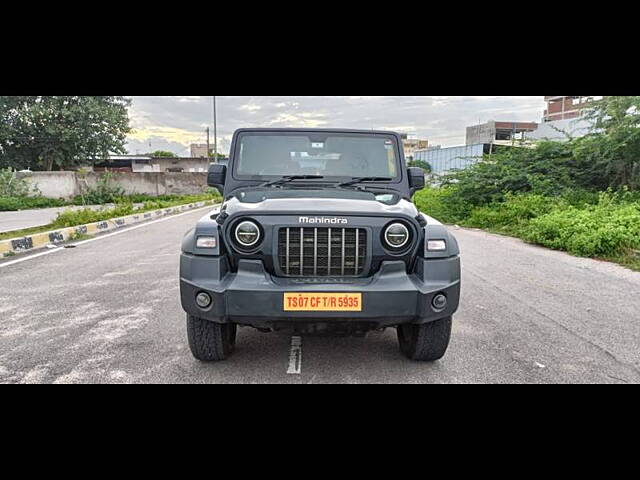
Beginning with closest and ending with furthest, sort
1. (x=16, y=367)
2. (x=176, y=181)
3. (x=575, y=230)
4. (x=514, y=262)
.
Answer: (x=16, y=367) → (x=514, y=262) → (x=575, y=230) → (x=176, y=181)

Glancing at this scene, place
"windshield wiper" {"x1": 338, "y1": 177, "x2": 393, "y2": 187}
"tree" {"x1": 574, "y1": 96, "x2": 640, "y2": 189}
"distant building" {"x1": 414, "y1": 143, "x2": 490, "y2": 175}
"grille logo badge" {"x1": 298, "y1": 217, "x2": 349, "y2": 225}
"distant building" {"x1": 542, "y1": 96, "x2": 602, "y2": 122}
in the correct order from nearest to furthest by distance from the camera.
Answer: "grille logo badge" {"x1": 298, "y1": 217, "x2": 349, "y2": 225}
"windshield wiper" {"x1": 338, "y1": 177, "x2": 393, "y2": 187}
"tree" {"x1": 574, "y1": 96, "x2": 640, "y2": 189}
"distant building" {"x1": 414, "y1": 143, "x2": 490, "y2": 175}
"distant building" {"x1": 542, "y1": 96, "x2": 602, "y2": 122}

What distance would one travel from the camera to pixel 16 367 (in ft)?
11.2

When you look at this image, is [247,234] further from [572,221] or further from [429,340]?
[572,221]

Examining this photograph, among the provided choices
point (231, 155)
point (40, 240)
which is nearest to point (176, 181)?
point (40, 240)

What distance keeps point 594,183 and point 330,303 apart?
534 inches

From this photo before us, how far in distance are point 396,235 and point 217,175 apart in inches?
78.0

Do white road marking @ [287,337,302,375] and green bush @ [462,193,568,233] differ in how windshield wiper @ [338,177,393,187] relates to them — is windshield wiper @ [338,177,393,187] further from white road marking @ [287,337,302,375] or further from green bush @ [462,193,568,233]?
green bush @ [462,193,568,233]

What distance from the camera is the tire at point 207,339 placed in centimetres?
332

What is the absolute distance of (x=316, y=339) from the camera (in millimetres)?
4027

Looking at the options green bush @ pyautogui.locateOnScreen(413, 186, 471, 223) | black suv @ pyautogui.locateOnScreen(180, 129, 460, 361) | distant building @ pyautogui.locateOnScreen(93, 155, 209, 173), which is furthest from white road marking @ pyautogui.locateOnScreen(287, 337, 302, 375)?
distant building @ pyautogui.locateOnScreen(93, 155, 209, 173)

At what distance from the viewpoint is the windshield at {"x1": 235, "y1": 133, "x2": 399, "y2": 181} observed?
13.8 feet

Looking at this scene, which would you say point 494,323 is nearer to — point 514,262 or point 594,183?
point 514,262

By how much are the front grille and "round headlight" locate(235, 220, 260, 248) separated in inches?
6.5

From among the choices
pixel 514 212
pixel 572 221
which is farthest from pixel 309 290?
pixel 514 212
